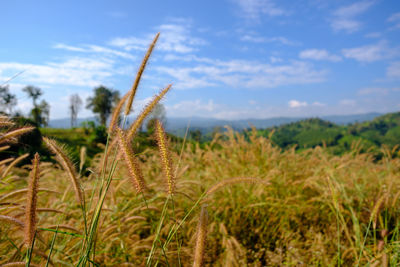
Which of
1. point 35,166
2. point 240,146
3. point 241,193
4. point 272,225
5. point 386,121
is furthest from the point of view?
point 386,121

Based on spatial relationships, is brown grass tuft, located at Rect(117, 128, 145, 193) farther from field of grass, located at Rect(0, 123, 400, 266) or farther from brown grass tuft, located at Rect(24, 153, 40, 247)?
field of grass, located at Rect(0, 123, 400, 266)

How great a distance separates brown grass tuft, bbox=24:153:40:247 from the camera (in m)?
0.96

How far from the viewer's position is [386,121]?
92.5 metres

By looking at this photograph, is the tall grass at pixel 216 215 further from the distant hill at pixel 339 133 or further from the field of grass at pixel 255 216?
the distant hill at pixel 339 133

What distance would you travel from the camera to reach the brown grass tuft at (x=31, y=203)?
959 millimetres

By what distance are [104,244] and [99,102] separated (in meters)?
59.8

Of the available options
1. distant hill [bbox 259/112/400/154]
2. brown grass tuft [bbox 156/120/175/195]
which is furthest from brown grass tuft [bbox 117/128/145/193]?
distant hill [bbox 259/112/400/154]

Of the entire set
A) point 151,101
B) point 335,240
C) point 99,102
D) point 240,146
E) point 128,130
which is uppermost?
point 99,102

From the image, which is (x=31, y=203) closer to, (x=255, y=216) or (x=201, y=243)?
(x=201, y=243)

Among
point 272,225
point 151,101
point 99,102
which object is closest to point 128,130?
point 151,101

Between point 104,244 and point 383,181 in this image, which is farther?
point 383,181

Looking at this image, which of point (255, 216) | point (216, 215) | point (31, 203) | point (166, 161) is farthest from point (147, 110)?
point (255, 216)

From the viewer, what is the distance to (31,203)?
97cm

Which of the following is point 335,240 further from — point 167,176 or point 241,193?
point 167,176
